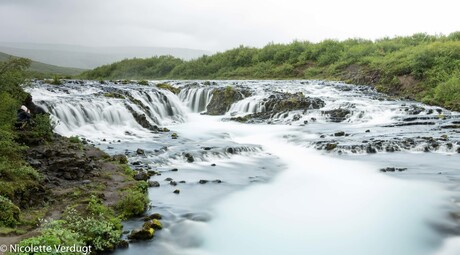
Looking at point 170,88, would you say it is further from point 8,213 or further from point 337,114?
point 8,213

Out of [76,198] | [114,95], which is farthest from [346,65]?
[76,198]

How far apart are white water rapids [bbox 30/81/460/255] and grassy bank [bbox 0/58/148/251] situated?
2.27 ft

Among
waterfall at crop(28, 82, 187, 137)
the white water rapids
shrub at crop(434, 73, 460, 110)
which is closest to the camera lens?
the white water rapids

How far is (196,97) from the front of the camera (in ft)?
102

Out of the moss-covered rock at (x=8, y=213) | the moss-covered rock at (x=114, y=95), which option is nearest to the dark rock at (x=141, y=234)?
the moss-covered rock at (x=8, y=213)

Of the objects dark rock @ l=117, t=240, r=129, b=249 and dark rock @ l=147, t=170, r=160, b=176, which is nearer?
dark rock @ l=117, t=240, r=129, b=249

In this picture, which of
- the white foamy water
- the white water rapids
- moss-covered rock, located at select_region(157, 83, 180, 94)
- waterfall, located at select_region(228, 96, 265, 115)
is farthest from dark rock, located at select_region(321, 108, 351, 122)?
moss-covered rock, located at select_region(157, 83, 180, 94)

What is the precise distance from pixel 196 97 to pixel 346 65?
18762 millimetres

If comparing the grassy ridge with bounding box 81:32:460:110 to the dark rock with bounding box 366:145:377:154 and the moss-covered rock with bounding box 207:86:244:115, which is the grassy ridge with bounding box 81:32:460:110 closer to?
the dark rock with bounding box 366:145:377:154

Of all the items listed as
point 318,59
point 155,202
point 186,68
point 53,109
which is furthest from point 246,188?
point 186,68

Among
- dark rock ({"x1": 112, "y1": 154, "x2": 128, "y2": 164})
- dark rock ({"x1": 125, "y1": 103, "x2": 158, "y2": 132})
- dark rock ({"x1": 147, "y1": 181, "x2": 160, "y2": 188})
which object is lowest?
dark rock ({"x1": 147, "y1": 181, "x2": 160, "y2": 188})

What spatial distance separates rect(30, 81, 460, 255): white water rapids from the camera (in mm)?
8266

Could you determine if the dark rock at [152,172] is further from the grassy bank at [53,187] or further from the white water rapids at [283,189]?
the grassy bank at [53,187]

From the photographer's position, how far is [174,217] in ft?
30.3
